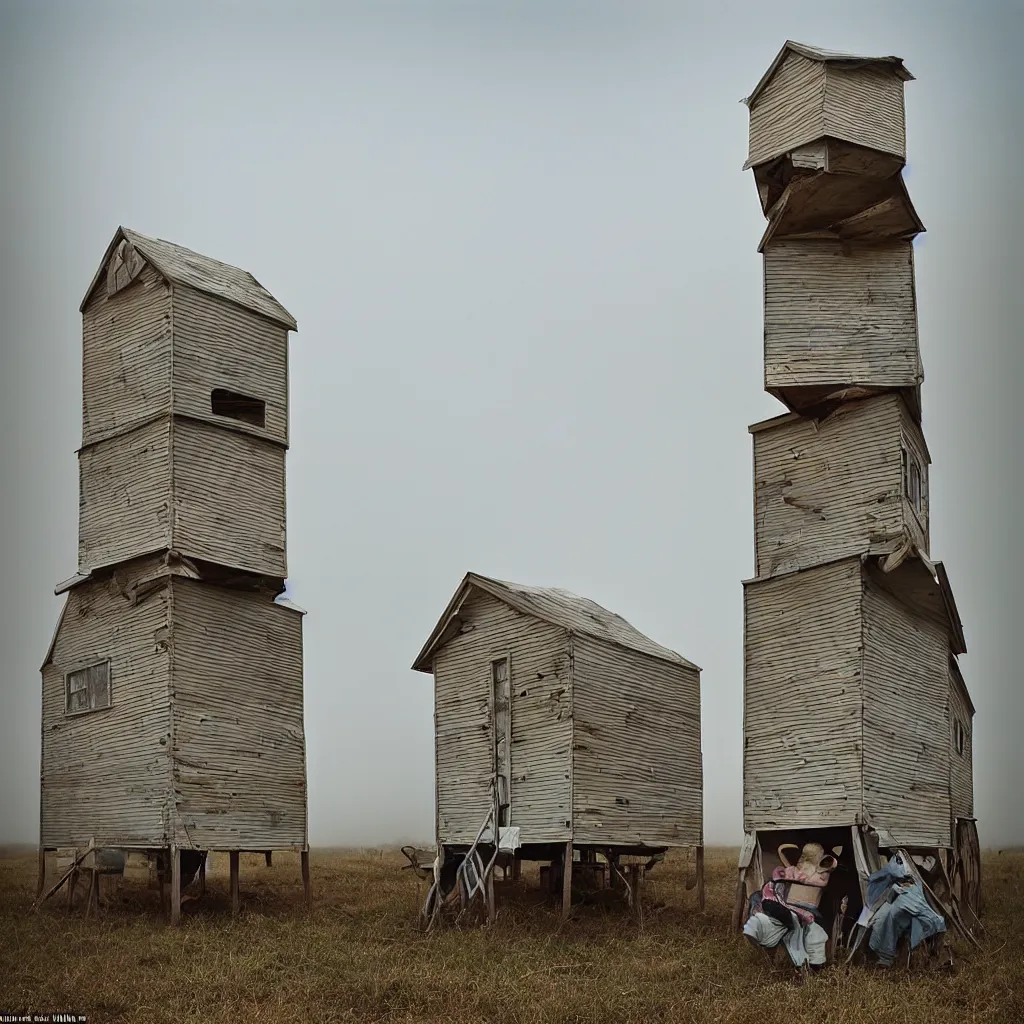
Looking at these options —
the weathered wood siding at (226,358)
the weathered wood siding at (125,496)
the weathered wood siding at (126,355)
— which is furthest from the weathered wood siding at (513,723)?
the weathered wood siding at (126,355)

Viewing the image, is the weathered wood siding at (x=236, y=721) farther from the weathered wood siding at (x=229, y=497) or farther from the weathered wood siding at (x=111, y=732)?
the weathered wood siding at (x=229, y=497)

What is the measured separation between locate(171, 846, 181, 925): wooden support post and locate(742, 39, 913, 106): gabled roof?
22.3 m

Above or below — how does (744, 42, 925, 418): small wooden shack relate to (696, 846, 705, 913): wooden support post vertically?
above

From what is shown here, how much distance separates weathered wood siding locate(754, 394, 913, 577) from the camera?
33.2 m

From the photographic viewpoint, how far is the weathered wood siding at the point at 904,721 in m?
32.1

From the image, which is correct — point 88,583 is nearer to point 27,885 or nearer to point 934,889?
point 27,885

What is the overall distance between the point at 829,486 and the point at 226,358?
16084 mm

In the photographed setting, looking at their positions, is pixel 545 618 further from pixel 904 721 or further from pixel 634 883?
pixel 904 721

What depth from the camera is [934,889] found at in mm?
34094

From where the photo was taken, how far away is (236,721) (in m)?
38.5

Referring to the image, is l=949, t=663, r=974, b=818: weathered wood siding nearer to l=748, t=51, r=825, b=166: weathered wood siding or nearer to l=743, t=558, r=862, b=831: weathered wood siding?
l=743, t=558, r=862, b=831: weathered wood siding

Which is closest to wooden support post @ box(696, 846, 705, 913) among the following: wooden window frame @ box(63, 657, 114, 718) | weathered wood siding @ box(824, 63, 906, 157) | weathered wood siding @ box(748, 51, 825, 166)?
wooden window frame @ box(63, 657, 114, 718)

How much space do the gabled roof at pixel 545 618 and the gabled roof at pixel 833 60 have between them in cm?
1353

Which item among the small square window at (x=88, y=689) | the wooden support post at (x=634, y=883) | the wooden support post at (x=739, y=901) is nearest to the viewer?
the wooden support post at (x=739, y=901)
